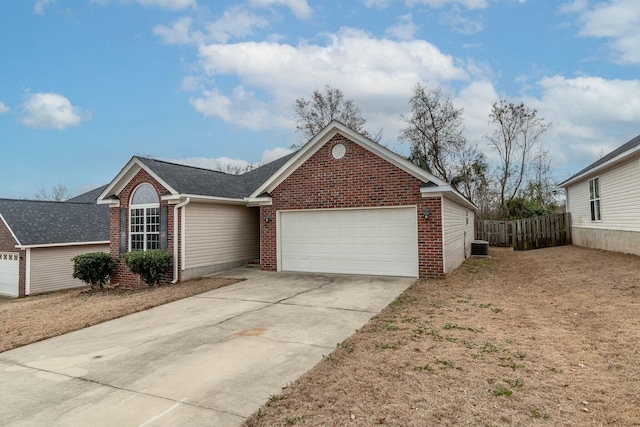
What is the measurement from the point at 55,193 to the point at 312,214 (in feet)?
156

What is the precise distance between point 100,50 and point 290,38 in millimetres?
7592

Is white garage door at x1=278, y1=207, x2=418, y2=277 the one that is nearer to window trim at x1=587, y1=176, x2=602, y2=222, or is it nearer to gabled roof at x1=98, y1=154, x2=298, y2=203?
gabled roof at x1=98, y1=154, x2=298, y2=203

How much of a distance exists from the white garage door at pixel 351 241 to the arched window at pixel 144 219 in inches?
177

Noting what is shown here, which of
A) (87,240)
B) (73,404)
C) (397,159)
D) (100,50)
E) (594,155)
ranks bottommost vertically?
(73,404)

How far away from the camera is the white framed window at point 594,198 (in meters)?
15.6

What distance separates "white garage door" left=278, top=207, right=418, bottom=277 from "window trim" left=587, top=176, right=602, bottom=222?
10.3 metres

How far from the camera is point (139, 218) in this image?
1327 centimetres

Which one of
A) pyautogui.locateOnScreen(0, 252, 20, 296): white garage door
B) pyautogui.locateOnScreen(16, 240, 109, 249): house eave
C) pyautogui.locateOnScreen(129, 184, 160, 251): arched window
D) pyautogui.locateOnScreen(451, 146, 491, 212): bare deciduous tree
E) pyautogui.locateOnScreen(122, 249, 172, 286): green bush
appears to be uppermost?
pyautogui.locateOnScreen(451, 146, 491, 212): bare deciduous tree

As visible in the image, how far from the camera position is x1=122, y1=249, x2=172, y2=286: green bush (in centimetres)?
1173

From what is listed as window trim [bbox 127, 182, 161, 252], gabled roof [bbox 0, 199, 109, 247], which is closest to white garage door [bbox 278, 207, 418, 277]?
window trim [bbox 127, 182, 161, 252]

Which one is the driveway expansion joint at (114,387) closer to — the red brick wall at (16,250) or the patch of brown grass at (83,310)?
the patch of brown grass at (83,310)

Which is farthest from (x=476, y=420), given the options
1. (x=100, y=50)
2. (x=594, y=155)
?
(x=594, y=155)

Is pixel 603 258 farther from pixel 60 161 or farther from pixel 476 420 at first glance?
pixel 60 161

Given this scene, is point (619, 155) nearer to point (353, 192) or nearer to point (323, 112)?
point (353, 192)
